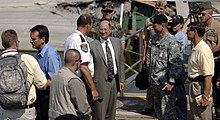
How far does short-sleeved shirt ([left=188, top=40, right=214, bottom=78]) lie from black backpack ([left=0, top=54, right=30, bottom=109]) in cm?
212

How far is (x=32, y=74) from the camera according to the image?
599 cm

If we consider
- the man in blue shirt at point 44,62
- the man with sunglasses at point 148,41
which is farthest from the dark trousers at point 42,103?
the man with sunglasses at point 148,41

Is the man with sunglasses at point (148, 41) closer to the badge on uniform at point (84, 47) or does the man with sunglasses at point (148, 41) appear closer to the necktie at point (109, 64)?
the necktie at point (109, 64)

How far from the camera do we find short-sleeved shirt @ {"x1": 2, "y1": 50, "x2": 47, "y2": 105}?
5.96 metres

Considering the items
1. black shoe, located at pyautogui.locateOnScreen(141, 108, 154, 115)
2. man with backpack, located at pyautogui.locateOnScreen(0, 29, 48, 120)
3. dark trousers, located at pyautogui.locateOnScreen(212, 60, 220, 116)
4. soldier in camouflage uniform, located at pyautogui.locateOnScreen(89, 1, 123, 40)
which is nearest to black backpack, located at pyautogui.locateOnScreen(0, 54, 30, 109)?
man with backpack, located at pyautogui.locateOnScreen(0, 29, 48, 120)

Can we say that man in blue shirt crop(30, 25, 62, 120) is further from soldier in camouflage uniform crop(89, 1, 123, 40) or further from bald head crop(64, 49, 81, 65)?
soldier in camouflage uniform crop(89, 1, 123, 40)

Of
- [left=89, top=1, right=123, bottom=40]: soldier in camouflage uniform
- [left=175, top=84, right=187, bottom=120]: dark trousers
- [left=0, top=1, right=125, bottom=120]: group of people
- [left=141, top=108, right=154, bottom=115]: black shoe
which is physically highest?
[left=89, top=1, right=123, bottom=40]: soldier in camouflage uniform

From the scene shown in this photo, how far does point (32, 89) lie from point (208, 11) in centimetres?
285

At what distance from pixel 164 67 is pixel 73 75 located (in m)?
2.05

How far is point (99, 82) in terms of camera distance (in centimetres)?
714

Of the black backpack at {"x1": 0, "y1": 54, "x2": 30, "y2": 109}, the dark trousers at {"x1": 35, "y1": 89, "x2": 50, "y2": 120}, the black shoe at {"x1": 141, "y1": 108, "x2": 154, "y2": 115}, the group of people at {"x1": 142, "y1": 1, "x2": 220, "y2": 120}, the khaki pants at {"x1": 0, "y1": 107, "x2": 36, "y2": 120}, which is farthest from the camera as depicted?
the black shoe at {"x1": 141, "y1": 108, "x2": 154, "y2": 115}

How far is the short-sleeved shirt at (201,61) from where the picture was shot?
6559 millimetres

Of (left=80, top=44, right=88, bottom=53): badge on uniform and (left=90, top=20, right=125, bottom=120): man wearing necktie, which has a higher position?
(left=80, top=44, right=88, bottom=53): badge on uniform

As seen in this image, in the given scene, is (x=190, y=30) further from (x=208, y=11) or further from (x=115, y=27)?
(x=115, y=27)
